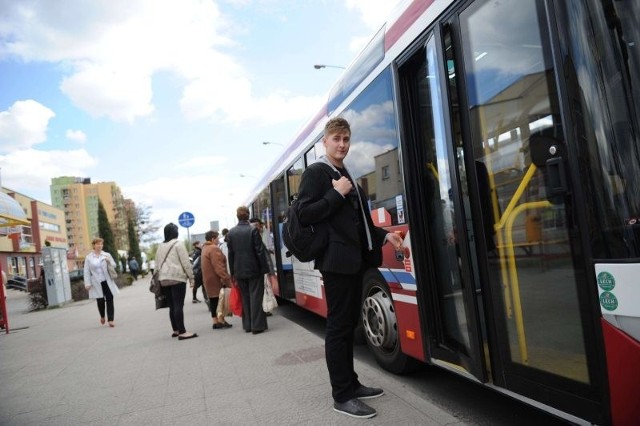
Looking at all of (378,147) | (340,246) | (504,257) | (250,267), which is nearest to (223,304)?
(250,267)

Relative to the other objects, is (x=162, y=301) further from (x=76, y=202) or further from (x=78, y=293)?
(x=76, y=202)

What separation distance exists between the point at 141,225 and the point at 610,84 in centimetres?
5869

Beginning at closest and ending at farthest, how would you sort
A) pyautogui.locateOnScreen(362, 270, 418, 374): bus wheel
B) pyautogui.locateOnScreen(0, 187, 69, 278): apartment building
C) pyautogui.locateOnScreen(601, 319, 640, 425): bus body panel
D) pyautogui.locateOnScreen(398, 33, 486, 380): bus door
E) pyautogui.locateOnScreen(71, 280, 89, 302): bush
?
pyautogui.locateOnScreen(601, 319, 640, 425): bus body panel, pyautogui.locateOnScreen(398, 33, 486, 380): bus door, pyautogui.locateOnScreen(362, 270, 418, 374): bus wheel, pyautogui.locateOnScreen(71, 280, 89, 302): bush, pyautogui.locateOnScreen(0, 187, 69, 278): apartment building

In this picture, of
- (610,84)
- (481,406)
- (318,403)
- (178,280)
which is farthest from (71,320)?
(610,84)

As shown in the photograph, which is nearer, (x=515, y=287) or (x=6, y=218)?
(x=515, y=287)

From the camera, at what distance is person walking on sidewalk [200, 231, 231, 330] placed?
825cm

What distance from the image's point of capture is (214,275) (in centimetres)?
841

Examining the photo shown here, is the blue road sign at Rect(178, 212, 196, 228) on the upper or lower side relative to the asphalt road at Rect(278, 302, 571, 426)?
upper

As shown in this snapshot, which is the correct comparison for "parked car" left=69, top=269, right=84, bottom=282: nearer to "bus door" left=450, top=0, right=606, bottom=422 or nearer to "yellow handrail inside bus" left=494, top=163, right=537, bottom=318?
"bus door" left=450, top=0, right=606, bottom=422

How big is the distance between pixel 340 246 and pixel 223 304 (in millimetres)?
5687

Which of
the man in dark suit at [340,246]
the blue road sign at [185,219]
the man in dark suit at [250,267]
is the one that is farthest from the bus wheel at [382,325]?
the blue road sign at [185,219]

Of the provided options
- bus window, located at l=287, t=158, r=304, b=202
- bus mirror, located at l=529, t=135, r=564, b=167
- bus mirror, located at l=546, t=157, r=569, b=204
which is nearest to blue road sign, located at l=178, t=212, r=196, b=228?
bus window, located at l=287, t=158, r=304, b=202

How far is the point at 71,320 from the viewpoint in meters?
12.5

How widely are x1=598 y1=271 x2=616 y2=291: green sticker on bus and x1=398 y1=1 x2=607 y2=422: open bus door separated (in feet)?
0.22
